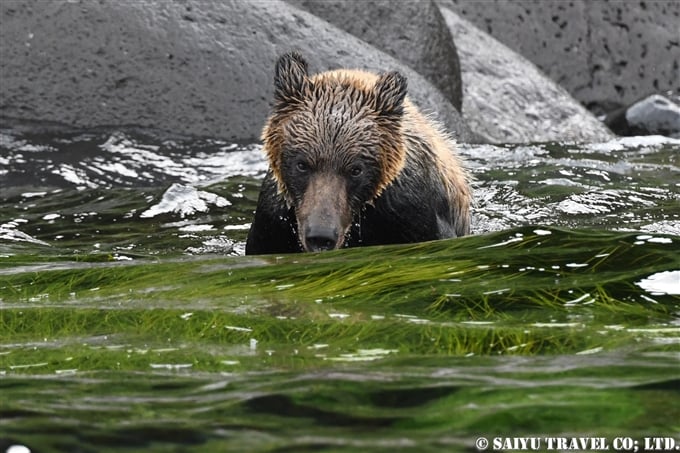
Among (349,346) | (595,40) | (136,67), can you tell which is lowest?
(349,346)

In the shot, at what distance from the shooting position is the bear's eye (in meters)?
7.54

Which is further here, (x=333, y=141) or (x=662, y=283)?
(x=333, y=141)

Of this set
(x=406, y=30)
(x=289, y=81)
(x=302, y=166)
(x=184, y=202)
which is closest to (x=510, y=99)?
(x=406, y=30)

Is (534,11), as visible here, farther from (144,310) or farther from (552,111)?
(144,310)

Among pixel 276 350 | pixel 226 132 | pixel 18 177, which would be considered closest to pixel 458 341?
pixel 276 350

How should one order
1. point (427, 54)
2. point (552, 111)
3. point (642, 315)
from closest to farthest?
point (642, 315) < point (427, 54) < point (552, 111)

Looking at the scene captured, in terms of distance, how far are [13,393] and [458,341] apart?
1522 millimetres

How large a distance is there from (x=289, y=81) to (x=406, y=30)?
7859 mm

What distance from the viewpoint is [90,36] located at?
13391mm

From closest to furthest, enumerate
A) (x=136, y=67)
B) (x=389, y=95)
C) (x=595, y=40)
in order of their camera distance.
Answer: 1. (x=389, y=95)
2. (x=136, y=67)
3. (x=595, y=40)

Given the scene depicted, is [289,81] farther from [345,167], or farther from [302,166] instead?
[345,167]

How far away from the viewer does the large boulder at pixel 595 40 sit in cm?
1909

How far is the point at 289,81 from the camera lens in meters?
7.84

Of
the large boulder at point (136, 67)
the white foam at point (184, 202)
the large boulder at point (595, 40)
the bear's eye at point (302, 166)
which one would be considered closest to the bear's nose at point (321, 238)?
the bear's eye at point (302, 166)
